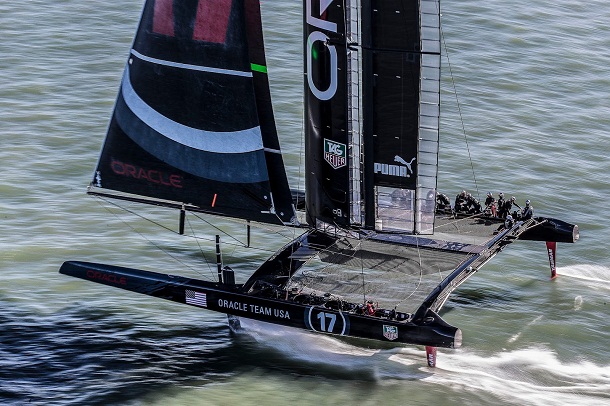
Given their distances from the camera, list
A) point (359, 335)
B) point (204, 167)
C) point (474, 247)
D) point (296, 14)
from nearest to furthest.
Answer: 1. point (359, 335)
2. point (204, 167)
3. point (474, 247)
4. point (296, 14)

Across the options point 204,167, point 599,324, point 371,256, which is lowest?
point 599,324

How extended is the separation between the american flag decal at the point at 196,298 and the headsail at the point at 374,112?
307 cm

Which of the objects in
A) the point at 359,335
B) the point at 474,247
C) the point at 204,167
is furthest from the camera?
the point at 474,247

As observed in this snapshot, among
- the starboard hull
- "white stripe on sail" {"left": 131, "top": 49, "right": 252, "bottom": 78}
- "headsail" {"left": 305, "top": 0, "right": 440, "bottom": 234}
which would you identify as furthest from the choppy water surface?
"white stripe on sail" {"left": 131, "top": 49, "right": 252, "bottom": 78}

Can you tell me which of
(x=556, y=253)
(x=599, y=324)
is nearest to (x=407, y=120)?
(x=599, y=324)

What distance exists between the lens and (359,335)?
1969 centimetres

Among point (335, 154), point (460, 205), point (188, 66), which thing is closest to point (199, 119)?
point (188, 66)

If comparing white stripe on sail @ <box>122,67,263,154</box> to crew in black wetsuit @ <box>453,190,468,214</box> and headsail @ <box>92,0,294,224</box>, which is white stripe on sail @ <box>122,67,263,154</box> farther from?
crew in black wetsuit @ <box>453,190,468,214</box>

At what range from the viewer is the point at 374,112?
69.3 feet

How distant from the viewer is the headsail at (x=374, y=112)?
20359 mm

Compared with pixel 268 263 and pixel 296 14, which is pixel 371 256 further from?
pixel 296 14

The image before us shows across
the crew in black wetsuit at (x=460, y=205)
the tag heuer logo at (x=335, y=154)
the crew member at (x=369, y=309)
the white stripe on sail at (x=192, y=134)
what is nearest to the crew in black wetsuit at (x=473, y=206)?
the crew in black wetsuit at (x=460, y=205)

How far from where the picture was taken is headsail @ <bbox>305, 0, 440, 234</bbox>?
66.8 feet

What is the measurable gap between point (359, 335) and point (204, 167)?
4.44m
